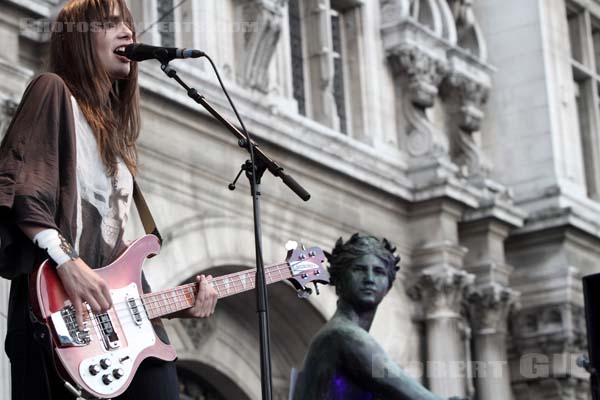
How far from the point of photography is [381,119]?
57.8ft

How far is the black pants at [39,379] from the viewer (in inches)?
199

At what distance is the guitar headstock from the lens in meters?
6.52

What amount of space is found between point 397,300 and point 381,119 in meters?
2.20

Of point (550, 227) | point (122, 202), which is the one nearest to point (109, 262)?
point (122, 202)

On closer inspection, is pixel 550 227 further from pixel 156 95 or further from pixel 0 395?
pixel 0 395

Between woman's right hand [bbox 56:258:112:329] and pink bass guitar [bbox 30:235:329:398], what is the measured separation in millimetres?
42

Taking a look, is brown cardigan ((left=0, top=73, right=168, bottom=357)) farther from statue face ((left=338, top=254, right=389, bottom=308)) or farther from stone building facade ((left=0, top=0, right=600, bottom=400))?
stone building facade ((left=0, top=0, right=600, bottom=400))

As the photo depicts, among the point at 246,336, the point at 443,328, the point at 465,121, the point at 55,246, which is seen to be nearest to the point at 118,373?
the point at 55,246

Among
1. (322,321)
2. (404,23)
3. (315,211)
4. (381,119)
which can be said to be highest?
(404,23)

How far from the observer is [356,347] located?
7004 millimetres

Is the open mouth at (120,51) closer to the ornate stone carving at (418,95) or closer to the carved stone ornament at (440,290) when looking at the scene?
the carved stone ornament at (440,290)

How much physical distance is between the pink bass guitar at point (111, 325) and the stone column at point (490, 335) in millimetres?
12444

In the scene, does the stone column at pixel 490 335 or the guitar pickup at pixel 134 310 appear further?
the stone column at pixel 490 335

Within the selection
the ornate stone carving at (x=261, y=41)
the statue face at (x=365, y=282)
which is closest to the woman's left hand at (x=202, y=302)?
the statue face at (x=365, y=282)
